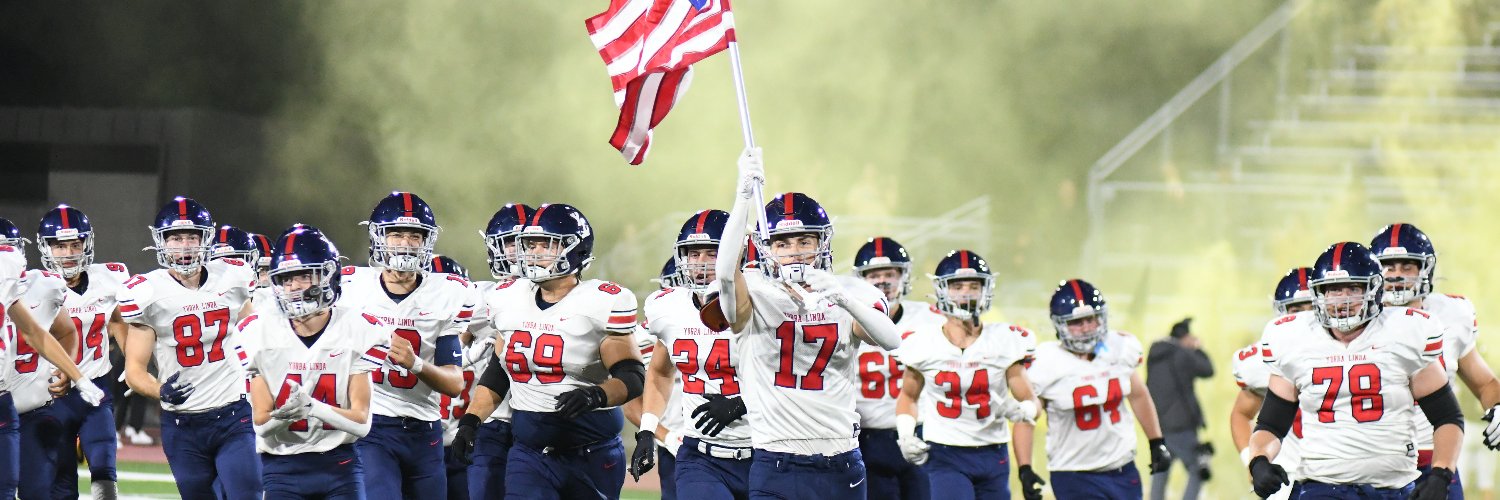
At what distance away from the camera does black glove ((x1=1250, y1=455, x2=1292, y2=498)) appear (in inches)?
201

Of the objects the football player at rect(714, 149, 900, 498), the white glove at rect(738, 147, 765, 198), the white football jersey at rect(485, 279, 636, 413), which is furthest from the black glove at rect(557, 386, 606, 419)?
the white glove at rect(738, 147, 765, 198)

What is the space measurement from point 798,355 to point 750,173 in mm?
641

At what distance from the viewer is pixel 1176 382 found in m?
10.1

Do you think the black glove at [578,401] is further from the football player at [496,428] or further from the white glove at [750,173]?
the white glove at [750,173]

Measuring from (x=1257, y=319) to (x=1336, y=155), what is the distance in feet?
5.67

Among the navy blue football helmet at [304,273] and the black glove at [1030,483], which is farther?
the black glove at [1030,483]

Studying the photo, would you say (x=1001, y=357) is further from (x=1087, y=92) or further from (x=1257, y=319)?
(x=1087, y=92)

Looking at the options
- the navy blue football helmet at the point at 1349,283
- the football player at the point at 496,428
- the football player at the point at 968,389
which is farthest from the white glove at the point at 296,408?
the navy blue football helmet at the point at 1349,283

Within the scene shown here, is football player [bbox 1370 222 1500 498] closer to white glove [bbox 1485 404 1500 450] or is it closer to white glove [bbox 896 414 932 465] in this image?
white glove [bbox 1485 404 1500 450]

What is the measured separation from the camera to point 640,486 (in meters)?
12.2

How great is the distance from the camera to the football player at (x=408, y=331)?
589 centimetres

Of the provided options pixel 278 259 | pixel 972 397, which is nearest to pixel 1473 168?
pixel 972 397

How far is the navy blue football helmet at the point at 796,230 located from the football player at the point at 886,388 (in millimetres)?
2004

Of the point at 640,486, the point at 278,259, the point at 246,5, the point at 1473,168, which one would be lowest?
the point at 640,486
